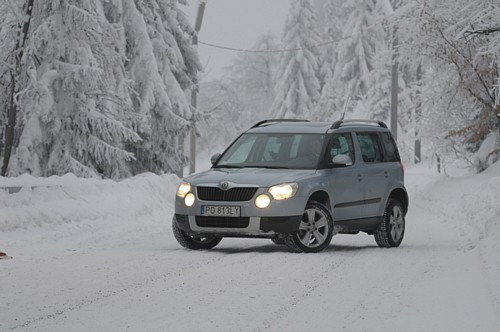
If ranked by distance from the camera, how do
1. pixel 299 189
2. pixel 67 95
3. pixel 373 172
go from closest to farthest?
pixel 299 189 → pixel 373 172 → pixel 67 95

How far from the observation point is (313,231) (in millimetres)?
12648

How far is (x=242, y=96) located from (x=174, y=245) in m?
88.0

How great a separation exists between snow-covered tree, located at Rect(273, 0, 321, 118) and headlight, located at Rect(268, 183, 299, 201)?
66489mm

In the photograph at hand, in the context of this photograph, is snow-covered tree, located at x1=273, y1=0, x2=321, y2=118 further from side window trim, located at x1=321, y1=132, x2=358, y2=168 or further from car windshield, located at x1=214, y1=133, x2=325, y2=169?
car windshield, located at x1=214, y1=133, x2=325, y2=169

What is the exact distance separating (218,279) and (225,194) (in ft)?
8.92

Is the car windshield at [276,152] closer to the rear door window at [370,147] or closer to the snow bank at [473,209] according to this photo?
the rear door window at [370,147]

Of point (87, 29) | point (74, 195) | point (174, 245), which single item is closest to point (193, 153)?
point (87, 29)

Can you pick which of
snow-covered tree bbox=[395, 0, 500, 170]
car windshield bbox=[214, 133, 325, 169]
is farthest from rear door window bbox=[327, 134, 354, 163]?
snow-covered tree bbox=[395, 0, 500, 170]

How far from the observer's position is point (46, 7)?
24.7 meters

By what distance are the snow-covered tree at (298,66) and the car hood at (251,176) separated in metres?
65.9

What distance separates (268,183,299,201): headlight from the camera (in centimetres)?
1230

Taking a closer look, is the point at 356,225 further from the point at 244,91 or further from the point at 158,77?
the point at 244,91

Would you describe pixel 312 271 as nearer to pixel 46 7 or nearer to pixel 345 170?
pixel 345 170

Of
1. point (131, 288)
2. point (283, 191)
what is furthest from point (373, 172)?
point (131, 288)
